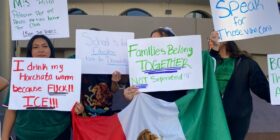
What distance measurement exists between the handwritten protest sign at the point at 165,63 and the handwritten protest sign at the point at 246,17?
1.39 feet

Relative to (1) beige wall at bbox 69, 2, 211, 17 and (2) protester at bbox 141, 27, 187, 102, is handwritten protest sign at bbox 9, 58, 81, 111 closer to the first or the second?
(2) protester at bbox 141, 27, 187, 102

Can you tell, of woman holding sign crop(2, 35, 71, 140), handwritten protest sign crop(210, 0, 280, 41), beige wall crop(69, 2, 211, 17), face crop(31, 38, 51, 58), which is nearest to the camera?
woman holding sign crop(2, 35, 71, 140)

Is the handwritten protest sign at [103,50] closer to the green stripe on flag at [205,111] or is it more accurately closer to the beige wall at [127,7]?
the green stripe on flag at [205,111]

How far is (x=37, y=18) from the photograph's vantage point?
5.26 meters

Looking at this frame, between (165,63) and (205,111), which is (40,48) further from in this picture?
(205,111)

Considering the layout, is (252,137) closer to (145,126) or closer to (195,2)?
(145,126)

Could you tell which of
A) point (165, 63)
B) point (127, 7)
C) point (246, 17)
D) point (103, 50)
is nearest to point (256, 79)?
point (246, 17)

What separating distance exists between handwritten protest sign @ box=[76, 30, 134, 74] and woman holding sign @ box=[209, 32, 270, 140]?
37.2 inches

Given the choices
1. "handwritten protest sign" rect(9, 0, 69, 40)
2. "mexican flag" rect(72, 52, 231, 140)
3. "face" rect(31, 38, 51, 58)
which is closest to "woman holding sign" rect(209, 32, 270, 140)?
"mexican flag" rect(72, 52, 231, 140)

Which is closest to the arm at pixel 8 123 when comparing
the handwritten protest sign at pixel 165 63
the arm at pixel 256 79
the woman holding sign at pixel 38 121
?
the woman holding sign at pixel 38 121

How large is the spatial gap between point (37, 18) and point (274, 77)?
2.60m

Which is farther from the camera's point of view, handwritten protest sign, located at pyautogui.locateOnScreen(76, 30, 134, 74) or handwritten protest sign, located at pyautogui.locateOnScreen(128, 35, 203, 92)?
handwritten protest sign, located at pyautogui.locateOnScreen(76, 30, 134, 74)

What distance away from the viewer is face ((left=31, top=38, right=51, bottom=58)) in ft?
14.4

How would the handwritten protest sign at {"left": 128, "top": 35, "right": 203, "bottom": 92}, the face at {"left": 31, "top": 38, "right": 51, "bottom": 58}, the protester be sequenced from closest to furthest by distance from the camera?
the face at {"left": 31, "top": 38, "right": 51, "bottom": 58}
the handwritten protest sign at {"left": 128, "top": 35, "right": 203, "bottom": 92}
the protester
